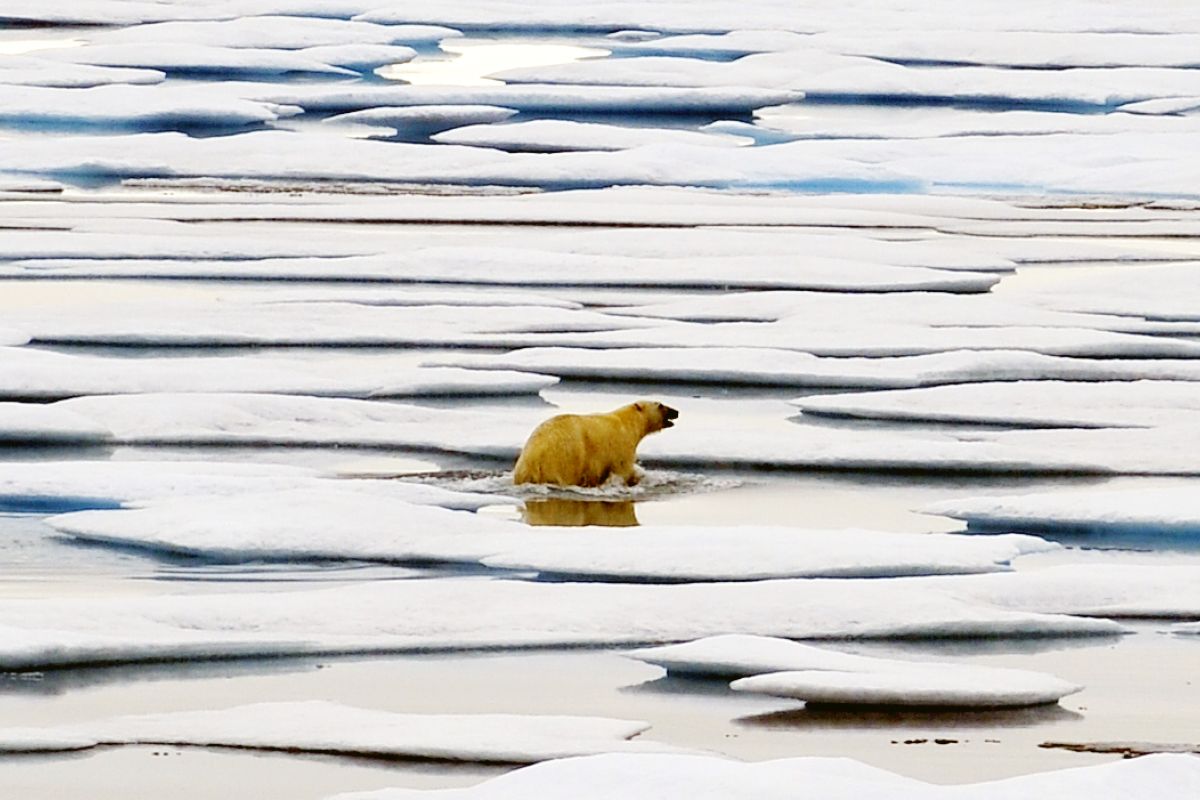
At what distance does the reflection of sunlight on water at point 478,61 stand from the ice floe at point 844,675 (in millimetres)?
11067

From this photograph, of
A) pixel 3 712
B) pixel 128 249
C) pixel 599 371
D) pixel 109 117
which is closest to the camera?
pixel 3 712

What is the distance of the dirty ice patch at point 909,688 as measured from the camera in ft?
11.8

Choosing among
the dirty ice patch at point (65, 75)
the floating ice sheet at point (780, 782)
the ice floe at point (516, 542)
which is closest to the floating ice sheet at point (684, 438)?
the ice floe at point (516, 542)

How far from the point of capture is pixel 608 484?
17.5ft

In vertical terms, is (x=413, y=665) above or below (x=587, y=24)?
below

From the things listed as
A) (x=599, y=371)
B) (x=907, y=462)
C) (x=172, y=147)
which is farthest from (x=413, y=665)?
(x=172, y=147)

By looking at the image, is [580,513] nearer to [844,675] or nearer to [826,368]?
[844,675]

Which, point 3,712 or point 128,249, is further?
point 128,249

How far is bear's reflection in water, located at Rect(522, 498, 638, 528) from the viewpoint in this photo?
493 cm

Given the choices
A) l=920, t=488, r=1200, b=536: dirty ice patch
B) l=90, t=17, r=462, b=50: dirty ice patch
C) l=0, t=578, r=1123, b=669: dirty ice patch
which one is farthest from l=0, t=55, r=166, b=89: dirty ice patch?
l=0, t=578, r=1123, b=669: dirty ice patch

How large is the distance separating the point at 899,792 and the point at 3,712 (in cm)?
134

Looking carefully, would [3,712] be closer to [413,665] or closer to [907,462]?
[413,665]

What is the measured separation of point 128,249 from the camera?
28.7 feet

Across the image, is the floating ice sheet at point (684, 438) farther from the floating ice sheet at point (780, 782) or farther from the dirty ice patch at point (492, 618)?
the floating ice sheet at point (780, 782)
